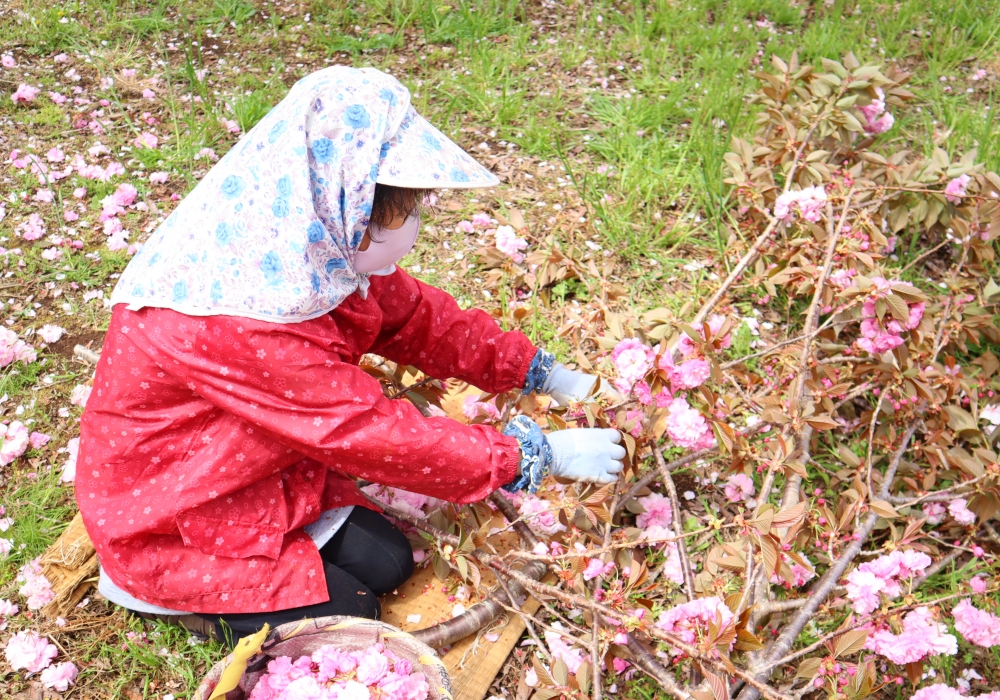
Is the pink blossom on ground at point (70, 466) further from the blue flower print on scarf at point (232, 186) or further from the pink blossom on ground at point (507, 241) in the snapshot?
the pink blossom on ground at point (507, 241)

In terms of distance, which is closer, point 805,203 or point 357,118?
point 357,118

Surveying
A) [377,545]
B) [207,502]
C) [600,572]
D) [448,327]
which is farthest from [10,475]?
[600,572]

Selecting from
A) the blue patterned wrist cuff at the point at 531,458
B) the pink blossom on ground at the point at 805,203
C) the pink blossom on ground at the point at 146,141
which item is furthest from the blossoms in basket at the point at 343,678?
the pink blossom on ground at the point at 146,141

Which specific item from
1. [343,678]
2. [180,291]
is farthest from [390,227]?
[343,678]

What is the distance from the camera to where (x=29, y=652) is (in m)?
1.69

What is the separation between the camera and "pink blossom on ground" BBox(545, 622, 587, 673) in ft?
5.45

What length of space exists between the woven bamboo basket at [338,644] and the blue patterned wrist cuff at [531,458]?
1.19ft

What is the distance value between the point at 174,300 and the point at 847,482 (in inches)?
66.5

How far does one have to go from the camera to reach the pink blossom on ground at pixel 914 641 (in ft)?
4.83

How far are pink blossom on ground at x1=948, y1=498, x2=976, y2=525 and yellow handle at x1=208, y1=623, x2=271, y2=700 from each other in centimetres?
161

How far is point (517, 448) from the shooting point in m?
1.61

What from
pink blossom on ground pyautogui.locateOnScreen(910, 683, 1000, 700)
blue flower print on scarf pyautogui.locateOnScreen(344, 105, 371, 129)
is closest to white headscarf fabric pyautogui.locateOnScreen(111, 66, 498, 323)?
blue flower print on scarf pyautogui.locateOnScreen(344, 105, 371, 129)

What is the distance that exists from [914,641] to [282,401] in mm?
1237

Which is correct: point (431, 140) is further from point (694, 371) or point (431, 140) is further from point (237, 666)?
point (237, 666)
